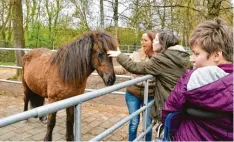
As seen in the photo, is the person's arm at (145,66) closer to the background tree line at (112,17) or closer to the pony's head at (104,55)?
the pony's head at (104,55)

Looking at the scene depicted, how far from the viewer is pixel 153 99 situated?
2.75 metres

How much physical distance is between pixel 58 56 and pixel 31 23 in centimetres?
1928

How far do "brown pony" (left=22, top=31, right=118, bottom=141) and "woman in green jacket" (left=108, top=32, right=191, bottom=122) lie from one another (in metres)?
0.60

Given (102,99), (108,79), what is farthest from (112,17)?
(108,79)

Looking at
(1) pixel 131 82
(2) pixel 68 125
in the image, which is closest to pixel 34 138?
(2) pixel 68 125

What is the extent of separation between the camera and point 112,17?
12289 mm

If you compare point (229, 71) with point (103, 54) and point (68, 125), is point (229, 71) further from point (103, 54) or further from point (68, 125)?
point (68, 125)

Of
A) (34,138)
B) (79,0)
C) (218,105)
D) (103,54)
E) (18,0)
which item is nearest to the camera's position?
(218,105)

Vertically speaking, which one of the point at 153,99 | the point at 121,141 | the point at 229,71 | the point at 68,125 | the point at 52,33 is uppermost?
the point at 52,33

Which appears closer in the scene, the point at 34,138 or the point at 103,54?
the point at 103,54

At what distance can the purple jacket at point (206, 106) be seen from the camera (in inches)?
42.5

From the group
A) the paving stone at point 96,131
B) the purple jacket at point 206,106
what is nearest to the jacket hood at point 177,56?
the purple jacket at point 206,106

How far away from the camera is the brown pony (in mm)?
2992

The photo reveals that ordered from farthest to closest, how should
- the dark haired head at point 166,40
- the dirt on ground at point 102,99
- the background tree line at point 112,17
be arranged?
the background tree line at point 112,17
the dirt on ground at point 102,99
the dark haired head at point 166,40
